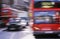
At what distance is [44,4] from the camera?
13.7m

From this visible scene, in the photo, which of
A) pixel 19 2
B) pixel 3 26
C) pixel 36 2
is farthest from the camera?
pixel 19 2

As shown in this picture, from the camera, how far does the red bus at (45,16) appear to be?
45.1ft

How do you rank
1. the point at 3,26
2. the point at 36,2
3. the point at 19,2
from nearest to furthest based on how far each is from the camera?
the point at 36,2 → the point at 3,26 → the point at 19,2

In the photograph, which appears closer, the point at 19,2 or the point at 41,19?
the point at 41,19

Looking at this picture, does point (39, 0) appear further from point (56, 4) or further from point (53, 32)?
point (53, 32)

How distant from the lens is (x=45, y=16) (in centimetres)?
1377

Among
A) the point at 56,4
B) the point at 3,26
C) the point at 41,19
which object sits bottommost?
the point at 3,26

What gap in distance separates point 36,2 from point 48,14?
994mm

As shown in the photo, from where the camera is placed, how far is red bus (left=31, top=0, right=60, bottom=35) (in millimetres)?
13734

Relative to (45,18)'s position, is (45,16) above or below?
above

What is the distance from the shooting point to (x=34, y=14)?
541 inches

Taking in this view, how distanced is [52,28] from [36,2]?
1.82 meters

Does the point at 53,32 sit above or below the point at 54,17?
below

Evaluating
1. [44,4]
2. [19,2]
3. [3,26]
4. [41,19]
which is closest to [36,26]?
[41,19]
